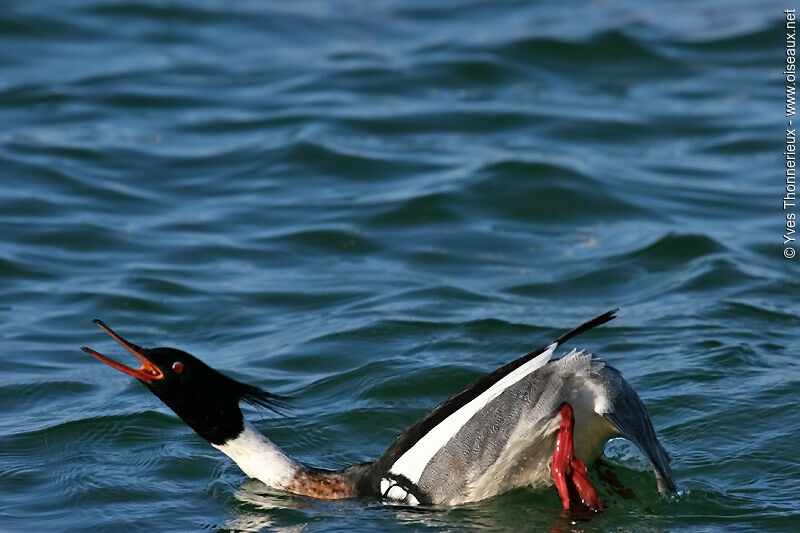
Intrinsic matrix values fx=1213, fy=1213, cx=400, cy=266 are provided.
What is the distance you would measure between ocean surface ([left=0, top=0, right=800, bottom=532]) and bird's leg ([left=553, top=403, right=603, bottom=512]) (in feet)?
0.52

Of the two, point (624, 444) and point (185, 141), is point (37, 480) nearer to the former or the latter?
point (624, 444)

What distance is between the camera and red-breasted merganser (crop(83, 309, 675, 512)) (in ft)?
20.7

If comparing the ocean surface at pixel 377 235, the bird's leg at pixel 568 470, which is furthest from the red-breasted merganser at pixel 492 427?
the ocean surface at pixel 377 235

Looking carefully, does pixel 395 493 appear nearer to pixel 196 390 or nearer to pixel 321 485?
pixel 321 485

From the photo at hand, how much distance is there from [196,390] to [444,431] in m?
1.44

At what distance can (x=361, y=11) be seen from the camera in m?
19.6

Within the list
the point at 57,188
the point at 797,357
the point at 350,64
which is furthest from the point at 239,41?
the point at 797,357

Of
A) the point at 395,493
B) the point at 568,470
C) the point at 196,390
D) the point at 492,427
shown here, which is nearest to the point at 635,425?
the point at 568,470

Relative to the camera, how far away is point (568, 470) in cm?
643

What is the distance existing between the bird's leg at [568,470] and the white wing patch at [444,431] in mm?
308

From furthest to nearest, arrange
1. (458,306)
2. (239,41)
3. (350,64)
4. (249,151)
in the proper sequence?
1. (239,41)
2. (350,64)
3. (249,151)
4. (458,306)

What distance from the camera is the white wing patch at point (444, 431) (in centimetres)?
641

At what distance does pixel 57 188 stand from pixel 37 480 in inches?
260

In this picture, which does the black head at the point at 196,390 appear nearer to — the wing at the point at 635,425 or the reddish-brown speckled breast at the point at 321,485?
the reddish-brown speckled breast at the point at 321,485
